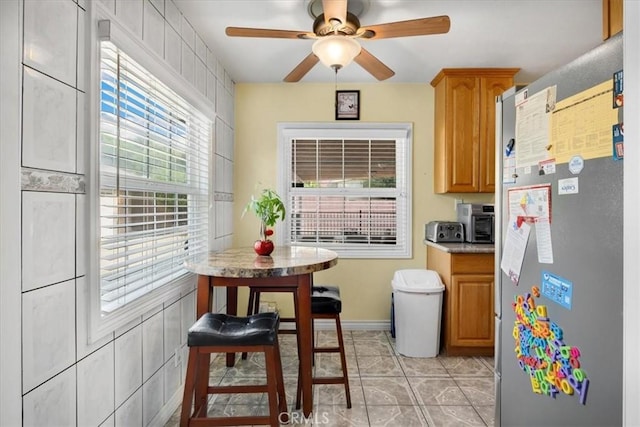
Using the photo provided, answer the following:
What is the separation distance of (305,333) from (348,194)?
1756 mm

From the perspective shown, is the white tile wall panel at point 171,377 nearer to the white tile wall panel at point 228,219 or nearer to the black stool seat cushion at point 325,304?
the black stool seat cushion at point 325,304

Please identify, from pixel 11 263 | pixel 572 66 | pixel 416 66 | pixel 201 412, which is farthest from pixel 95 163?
pixel 416 66

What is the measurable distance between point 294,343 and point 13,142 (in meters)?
2.49

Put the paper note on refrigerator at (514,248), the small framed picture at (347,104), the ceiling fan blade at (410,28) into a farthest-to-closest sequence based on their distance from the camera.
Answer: the small framed picture at (347,104)
the ceiling fan blade at (410,28)
the paper note on refrigerator at (514,248)

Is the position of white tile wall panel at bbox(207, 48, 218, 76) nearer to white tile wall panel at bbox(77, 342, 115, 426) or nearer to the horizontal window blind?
the horizontal window blind

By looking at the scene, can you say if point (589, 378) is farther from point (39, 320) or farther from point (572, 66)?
point (39, 320)

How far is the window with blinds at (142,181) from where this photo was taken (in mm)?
1392

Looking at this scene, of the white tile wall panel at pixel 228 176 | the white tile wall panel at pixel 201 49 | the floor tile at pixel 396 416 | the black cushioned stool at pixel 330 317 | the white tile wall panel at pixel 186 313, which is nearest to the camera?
the floor tile at pixel 396 416

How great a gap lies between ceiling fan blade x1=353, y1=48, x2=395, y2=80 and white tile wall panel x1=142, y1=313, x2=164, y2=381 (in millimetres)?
1901

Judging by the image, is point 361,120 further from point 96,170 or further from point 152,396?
point 152,396

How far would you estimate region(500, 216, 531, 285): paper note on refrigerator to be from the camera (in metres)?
1.19

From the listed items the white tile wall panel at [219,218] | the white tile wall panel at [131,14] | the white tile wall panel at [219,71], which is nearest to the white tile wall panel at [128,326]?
the white tile wall panel at [219,218]

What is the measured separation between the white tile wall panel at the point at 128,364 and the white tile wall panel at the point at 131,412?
0.03 metres

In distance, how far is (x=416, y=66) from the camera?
112 inches
